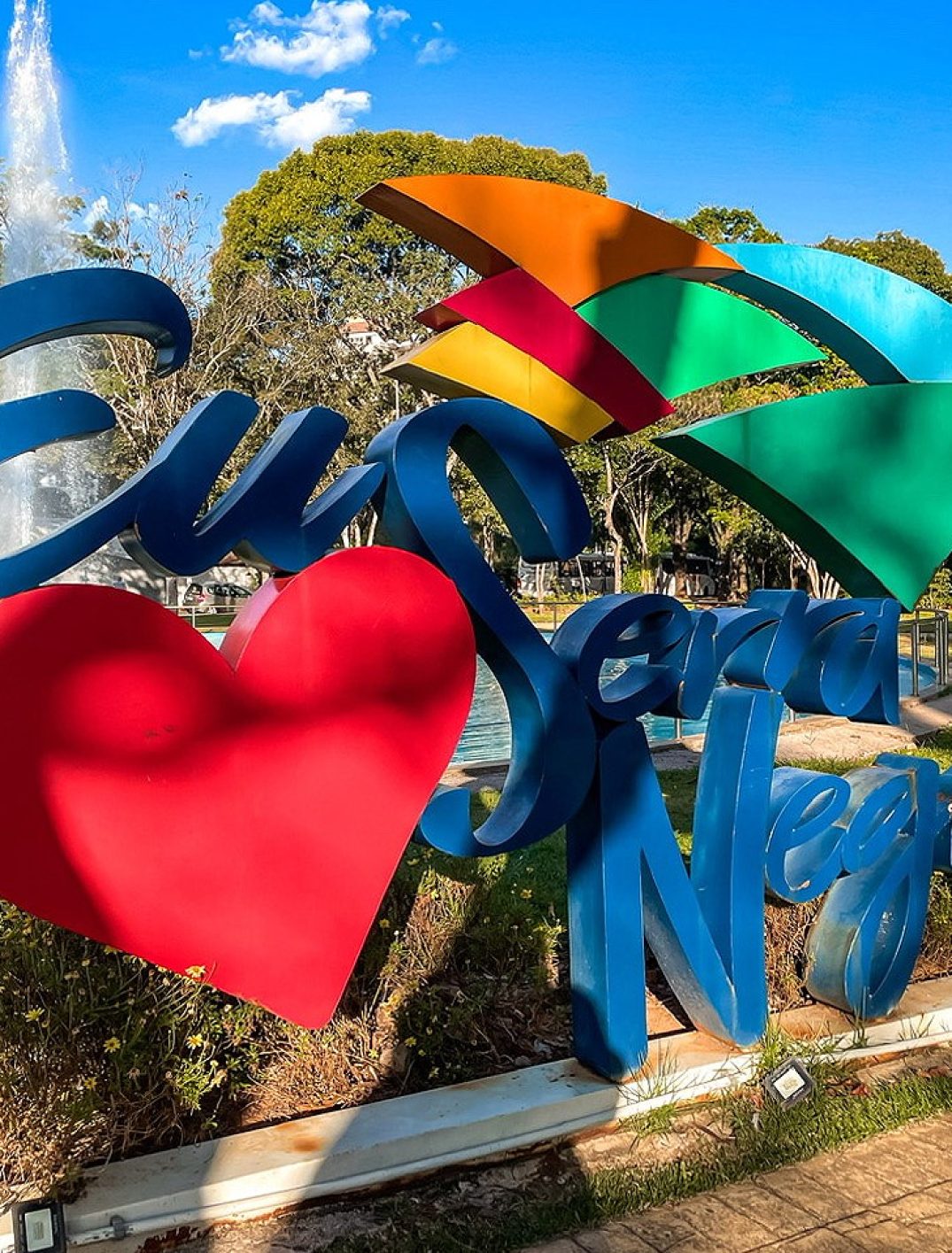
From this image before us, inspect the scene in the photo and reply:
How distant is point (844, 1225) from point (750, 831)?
1502 millimetres

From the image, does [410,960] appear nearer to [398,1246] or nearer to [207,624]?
[398,1246]

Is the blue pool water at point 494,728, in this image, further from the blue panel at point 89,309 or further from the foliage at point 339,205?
the foliage at point 339,205

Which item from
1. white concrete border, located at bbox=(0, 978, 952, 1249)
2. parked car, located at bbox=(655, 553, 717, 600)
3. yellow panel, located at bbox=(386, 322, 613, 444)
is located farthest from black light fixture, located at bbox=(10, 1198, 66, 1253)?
parked car, located at bbox=(655, 553, 717, 600)

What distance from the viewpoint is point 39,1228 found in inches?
132

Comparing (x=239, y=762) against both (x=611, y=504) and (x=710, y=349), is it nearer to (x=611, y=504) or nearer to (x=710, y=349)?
(x=710, y=349)

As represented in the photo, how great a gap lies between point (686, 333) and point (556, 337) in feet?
2.52

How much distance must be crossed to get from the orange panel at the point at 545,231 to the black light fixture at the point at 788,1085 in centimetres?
301

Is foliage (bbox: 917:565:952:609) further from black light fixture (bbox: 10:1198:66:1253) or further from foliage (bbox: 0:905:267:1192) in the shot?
black light fixture (bbox: 10:1198:66:1253)

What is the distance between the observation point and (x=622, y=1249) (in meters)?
3.58

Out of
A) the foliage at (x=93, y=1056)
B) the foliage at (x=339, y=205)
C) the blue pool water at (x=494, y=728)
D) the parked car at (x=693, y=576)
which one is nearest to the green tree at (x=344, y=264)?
the foliage at (x=339, y=205)

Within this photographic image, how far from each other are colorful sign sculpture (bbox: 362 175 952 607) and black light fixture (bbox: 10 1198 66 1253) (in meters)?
3.05

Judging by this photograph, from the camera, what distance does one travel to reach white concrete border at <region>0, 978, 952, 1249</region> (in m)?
3.63

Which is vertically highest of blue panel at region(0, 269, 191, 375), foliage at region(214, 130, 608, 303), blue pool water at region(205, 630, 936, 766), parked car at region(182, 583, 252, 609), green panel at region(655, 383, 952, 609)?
foliage at region(214, 130, 608, 303)

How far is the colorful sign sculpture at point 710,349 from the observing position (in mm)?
4391
